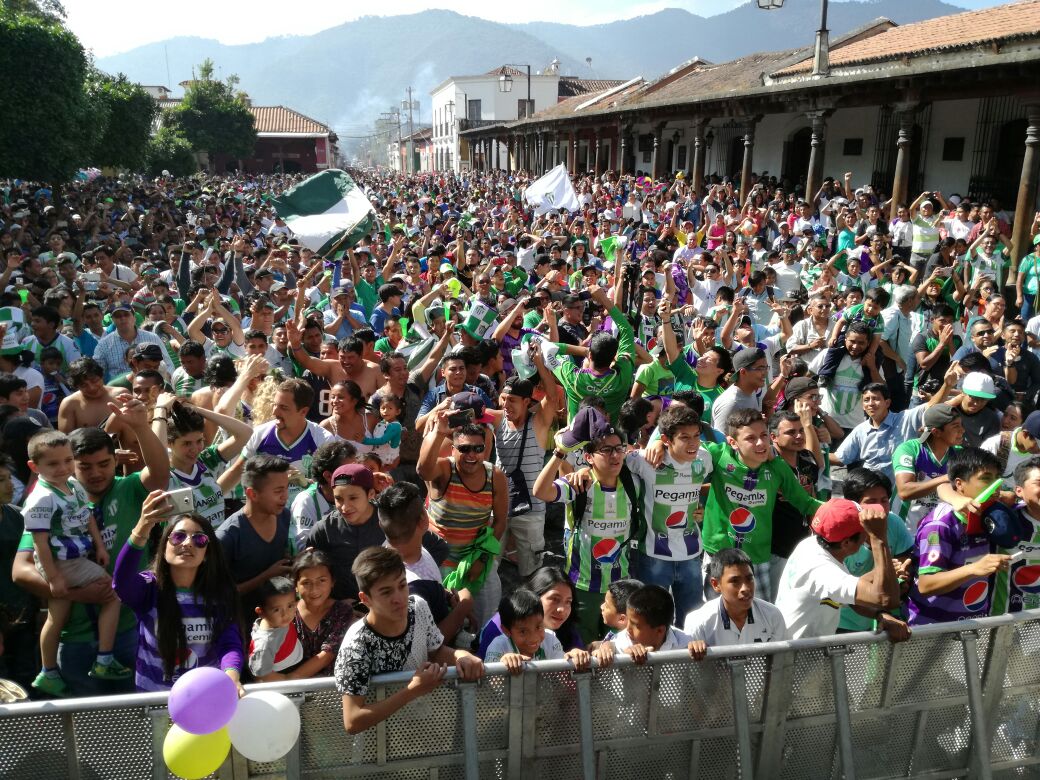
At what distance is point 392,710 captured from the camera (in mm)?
2703

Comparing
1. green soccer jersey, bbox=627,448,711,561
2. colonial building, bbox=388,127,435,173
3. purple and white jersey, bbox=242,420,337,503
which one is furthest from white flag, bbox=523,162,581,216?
colonial building, bbox=388,127,435,173

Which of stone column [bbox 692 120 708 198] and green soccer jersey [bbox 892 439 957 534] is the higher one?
stone column [bbox 692 120 708 198]

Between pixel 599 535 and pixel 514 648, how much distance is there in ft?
3.33

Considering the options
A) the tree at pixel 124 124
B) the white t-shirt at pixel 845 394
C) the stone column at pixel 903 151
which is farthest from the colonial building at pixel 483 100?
the white t-shirt at pixel 845 394

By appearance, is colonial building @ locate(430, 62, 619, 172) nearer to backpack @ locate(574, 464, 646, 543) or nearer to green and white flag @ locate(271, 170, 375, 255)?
green and white flag @ locate(271, 170, 375, 255)

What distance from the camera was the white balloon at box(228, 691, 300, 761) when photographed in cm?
252

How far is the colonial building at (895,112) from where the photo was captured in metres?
12.1

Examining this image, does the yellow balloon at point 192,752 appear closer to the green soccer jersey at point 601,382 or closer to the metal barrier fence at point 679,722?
the metal barrier fence at point 679,722

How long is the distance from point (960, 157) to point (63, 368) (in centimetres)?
1588

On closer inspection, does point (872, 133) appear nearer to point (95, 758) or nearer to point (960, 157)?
point (960, 157)

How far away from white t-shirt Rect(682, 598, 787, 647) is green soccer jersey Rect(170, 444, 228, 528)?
2.38 m

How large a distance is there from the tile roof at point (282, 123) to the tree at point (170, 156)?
3200cm

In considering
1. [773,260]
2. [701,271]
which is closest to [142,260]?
[701,271]

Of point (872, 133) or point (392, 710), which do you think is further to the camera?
point (872, 133)
